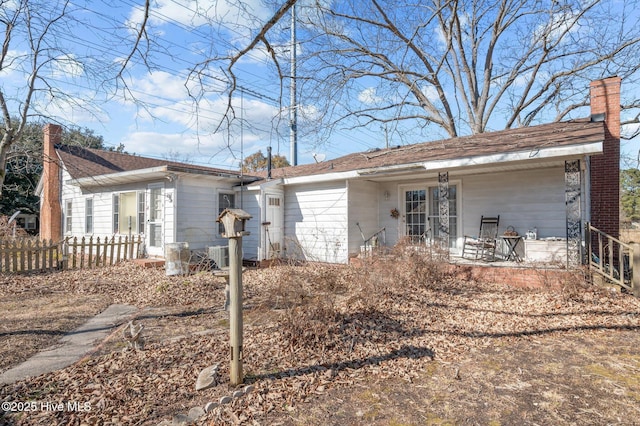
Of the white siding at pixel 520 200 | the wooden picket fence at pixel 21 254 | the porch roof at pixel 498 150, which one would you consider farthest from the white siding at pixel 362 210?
the wooden picket fence at pixel 21 254

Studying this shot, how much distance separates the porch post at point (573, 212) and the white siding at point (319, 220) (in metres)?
5.54

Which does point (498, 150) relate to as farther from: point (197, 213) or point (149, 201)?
point (149, 201)

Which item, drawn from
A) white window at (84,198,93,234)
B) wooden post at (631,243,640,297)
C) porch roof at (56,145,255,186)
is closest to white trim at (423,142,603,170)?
wooden post at (631,243,640,297)

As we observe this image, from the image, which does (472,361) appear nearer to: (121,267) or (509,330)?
(509,330)

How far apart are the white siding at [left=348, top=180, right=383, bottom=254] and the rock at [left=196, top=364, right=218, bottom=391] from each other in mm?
7308

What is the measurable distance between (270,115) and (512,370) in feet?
16.4

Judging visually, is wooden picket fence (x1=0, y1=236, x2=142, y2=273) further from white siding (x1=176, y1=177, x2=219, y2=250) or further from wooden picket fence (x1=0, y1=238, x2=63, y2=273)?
white siding (x1=176, y1=177, x2=219, y2=250)

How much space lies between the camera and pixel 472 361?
13.7 feet

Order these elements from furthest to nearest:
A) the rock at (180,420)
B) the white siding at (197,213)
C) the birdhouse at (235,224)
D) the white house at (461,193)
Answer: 1. the white siding at (197,213)
2. the white house at (461,193)
3. the birdhouse at (235,224)
4. the rock at (180,420)

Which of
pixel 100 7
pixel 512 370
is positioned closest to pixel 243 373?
pixel 512 370

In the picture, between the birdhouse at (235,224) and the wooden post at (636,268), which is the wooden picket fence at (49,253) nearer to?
the birdhouse at (235,224)

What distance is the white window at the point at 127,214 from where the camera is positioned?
1197 centimetres

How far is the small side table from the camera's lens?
866cm

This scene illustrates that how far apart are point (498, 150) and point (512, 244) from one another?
2513 millimetres
